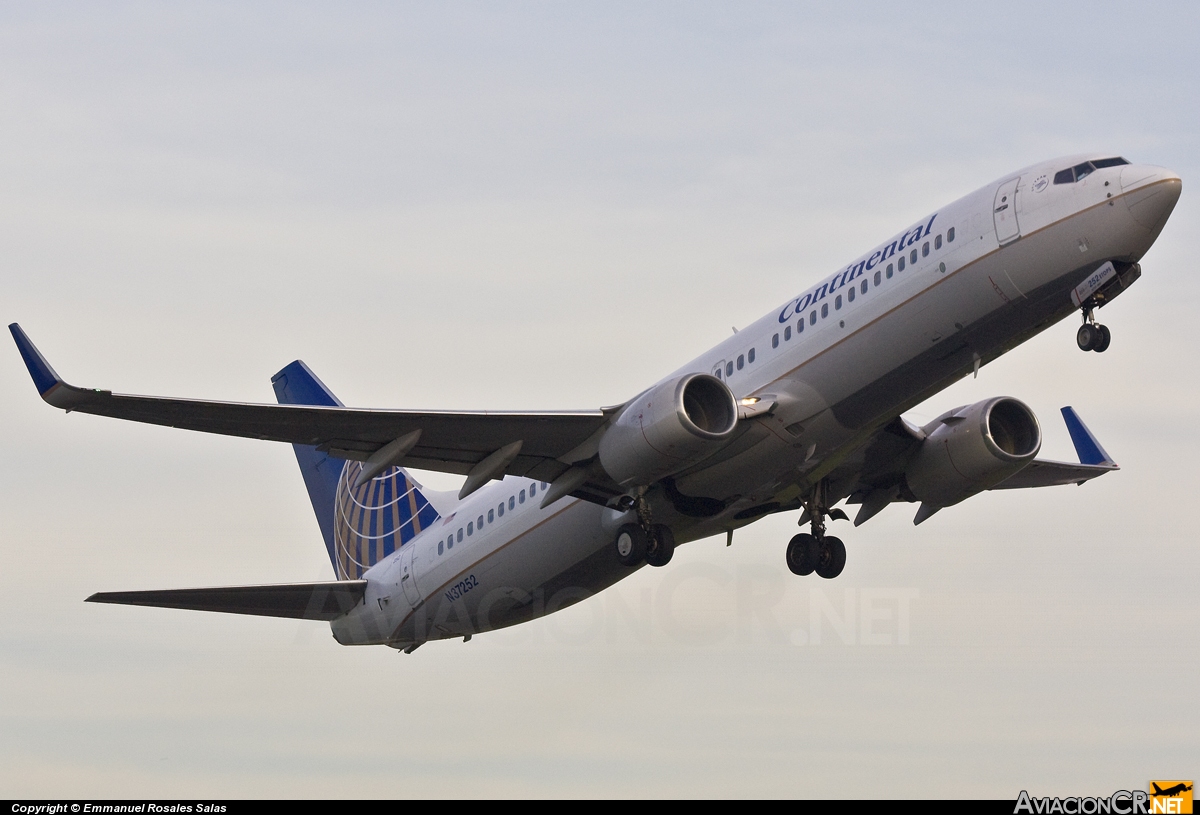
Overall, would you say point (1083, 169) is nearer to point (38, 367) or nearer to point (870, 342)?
point (870, 342)

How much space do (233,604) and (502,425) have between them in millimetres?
8245

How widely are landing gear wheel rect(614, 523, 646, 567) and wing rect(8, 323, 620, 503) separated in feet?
2.64

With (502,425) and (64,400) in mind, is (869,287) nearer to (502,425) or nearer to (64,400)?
(502,425)

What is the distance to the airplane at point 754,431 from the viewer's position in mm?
27233

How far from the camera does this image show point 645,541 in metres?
31.0

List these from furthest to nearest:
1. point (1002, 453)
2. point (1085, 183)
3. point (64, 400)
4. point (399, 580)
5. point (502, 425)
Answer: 1. point (399, 580)
2. point (1002, 453)
3. point (502, 425)
4. point (1085, 183)
5. point (64, 400)

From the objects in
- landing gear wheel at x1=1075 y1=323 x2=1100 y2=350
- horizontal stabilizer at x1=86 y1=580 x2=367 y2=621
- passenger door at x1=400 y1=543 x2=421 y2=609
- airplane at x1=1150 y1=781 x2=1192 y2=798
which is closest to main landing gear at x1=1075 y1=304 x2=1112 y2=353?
landing gear wheel at x1=1075 y1=323 x2=1100 y2=350

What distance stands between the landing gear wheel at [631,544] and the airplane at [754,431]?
0.18ft

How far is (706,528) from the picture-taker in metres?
32.9

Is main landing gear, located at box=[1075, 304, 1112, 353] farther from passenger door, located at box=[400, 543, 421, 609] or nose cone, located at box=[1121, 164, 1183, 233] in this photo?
passenger door, located at box=[400, 543, 421, 609]

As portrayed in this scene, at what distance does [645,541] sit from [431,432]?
471 centimetres

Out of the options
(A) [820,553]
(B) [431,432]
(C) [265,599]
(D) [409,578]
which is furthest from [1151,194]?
(C) [265,599]
